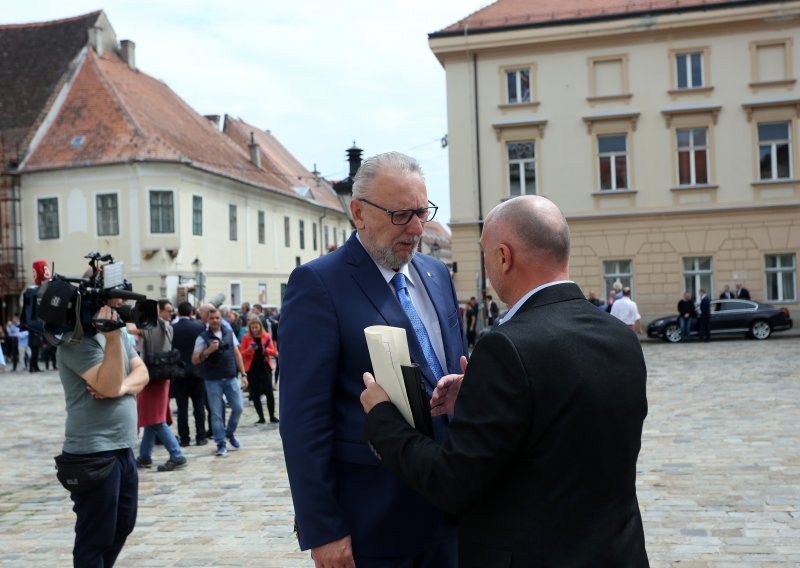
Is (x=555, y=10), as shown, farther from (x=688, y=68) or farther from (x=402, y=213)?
(x=402, y=213)

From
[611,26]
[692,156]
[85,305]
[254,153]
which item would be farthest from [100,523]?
[254,153]

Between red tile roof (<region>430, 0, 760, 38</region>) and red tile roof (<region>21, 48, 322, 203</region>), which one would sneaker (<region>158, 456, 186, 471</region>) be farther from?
red tile roof (<region>21, 48, 322, 203</region>)

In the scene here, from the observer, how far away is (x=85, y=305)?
4355mm

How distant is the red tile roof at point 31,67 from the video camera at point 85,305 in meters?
35.1

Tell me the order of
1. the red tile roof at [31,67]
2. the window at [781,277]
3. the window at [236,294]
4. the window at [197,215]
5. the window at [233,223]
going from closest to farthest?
the window at [781,277] < the window at [197,215] < the red tile roof at [31,67] < the window at [233,223] < the window at [236,294]

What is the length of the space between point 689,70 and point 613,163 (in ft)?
14.1

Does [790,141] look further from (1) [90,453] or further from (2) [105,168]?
(1) [90,453]

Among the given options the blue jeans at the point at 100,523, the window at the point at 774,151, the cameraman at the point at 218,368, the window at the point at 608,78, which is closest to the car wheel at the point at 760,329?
the window at the point at 774,151

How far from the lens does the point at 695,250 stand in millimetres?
30672

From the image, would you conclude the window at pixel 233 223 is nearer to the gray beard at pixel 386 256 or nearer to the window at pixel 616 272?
the window at pixel 616 272

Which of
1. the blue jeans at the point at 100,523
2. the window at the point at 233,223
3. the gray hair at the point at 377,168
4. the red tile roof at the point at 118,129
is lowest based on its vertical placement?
the blue jeans at the point at 100,523

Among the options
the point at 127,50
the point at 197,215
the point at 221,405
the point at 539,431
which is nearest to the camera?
the point at 539,431

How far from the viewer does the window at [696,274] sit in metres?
30.8

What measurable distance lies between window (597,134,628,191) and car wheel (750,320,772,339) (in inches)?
285
